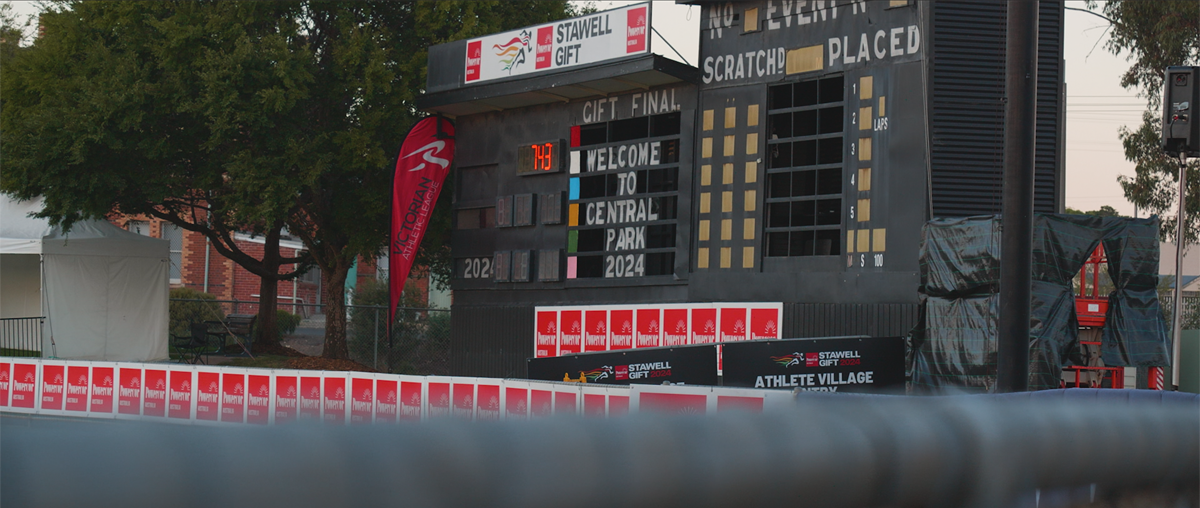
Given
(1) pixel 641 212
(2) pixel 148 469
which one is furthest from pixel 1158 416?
(1) pixel 641 212

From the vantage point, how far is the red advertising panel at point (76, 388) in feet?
54.4

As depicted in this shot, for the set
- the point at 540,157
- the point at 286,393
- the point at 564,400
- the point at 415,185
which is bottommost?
the point at 286,393

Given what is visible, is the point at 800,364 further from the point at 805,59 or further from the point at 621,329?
the point at 805,59

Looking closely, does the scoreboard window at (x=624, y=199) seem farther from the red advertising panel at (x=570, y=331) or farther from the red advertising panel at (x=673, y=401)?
the red advertising panel at (x=673, y=401)

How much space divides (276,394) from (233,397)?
0.78 m

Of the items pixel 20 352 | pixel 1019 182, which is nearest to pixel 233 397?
pixel 1019 182

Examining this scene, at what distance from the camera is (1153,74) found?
26328mm

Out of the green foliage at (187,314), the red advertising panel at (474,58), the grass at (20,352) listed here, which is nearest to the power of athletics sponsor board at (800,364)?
the red advertising panel at (474,58)

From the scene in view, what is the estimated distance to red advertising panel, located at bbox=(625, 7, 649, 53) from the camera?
16.5 m

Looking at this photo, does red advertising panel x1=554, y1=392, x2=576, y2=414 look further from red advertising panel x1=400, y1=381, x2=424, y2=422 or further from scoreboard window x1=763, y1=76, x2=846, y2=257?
scoreboard window x1=763, y1=76, x2=846, y2=257

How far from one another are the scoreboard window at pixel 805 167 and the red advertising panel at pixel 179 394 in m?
8.96

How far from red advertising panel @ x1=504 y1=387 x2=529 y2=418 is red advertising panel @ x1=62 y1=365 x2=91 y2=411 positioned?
25.5 ft

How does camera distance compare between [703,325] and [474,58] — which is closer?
[703,325]

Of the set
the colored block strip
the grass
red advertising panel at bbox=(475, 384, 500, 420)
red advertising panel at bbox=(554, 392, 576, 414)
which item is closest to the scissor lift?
the colored block strip
